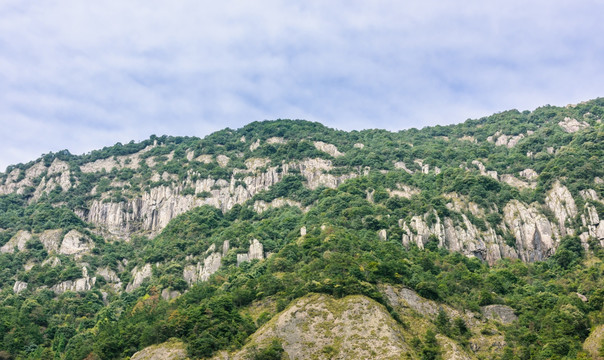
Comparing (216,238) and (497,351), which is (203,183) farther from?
(497,351)

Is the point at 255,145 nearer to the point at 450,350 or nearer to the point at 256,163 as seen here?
the point at 256,163

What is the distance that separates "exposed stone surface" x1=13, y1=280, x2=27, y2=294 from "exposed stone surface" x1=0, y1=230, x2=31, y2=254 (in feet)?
59.6

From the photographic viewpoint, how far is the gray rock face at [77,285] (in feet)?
418

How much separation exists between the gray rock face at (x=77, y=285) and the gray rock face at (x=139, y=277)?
8361mm

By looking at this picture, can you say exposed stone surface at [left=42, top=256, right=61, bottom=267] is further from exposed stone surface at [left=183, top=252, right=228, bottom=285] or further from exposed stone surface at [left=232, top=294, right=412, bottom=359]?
exposed stone surface at [left=232, top=294, right=412, bottom=359]

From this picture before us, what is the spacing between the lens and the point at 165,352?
8494 cm

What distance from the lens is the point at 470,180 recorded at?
13712cm

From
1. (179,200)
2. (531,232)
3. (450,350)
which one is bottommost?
(450,350)

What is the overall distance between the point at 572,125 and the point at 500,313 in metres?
95.1

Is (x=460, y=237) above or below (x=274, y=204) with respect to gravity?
below

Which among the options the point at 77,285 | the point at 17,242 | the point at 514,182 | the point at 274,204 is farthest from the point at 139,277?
the point at 514,182

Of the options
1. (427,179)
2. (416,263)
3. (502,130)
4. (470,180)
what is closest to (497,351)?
(416,263)

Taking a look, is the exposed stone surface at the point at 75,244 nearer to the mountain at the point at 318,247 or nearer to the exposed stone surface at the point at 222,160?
the mountain at the point at 318,247

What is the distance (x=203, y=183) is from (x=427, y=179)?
5584cm
